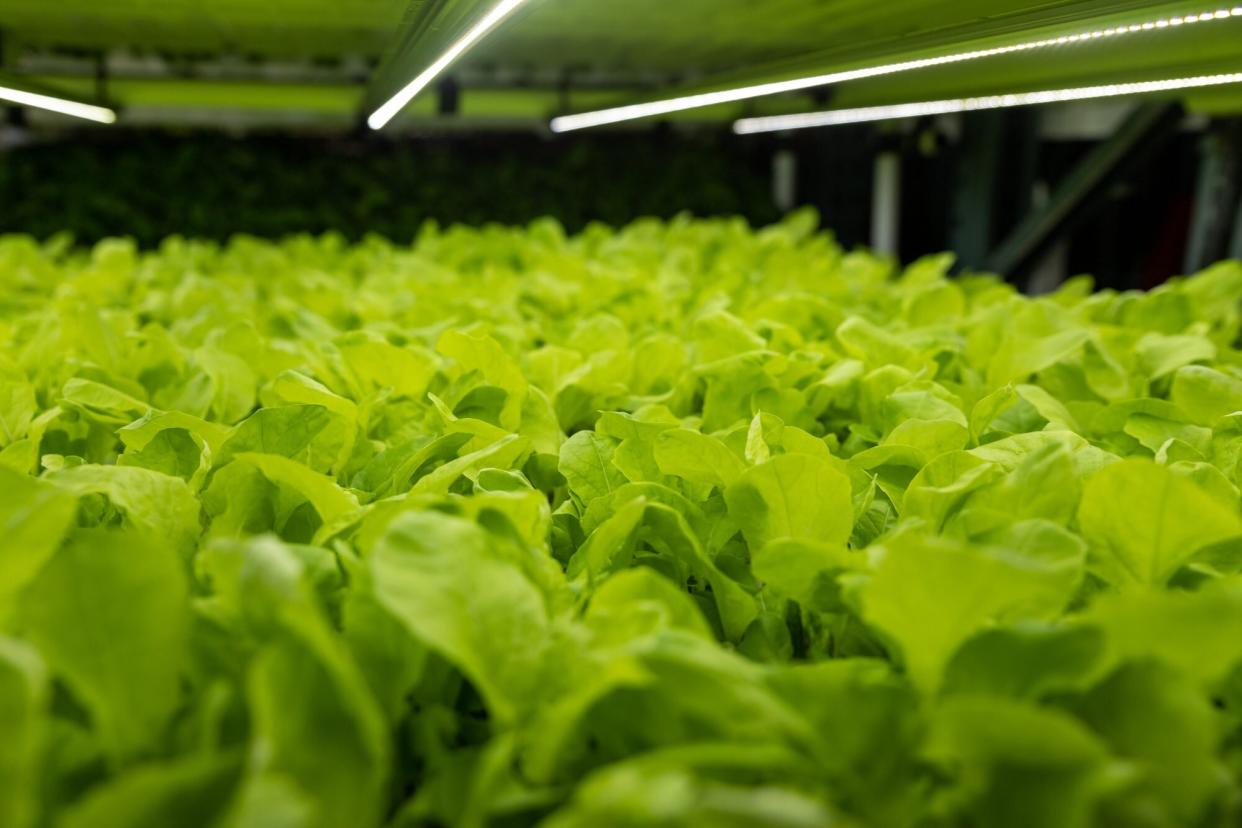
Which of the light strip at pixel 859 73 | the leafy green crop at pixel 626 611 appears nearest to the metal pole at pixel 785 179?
the light strip at pixel 859 73

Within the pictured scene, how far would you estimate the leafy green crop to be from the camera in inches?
18.6

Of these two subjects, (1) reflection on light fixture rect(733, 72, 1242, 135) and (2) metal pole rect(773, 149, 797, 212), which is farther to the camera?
(2) metal pole rect(773, 149, 797, 212)

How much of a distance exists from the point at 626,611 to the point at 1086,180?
14.1 feet

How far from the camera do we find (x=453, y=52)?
1.71 meters

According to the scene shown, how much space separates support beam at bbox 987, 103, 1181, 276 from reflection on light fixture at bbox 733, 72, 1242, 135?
89 centimetres

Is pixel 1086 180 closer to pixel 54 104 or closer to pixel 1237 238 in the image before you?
pixel 1237 238

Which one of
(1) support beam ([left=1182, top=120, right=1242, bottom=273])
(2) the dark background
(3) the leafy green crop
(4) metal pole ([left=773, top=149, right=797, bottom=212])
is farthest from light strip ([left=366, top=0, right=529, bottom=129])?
(4) metal pole ([left=773, top=149, right=797, bottom=212])

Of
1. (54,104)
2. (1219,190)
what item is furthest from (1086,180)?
(54,104)

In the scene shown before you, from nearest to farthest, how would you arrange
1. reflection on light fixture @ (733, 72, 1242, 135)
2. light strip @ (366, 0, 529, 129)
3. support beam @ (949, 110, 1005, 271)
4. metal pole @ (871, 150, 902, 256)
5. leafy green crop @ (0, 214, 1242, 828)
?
leafy green crop @ (0, 214, 1242, 828) → light strip @ (366, 0, 529, 129) → reflection on light fixture @ (733, 72, 1242, 135) → support beam @ (949, 110, 1005, 271) → metal pole @ (871, 150, 902, 256)

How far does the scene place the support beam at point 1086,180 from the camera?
400 cm

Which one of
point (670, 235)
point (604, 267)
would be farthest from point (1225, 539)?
point (670, 235)

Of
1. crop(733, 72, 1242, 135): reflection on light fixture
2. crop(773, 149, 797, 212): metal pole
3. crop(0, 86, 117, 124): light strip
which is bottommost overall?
crop(773, 149, 797, 212): metal pole

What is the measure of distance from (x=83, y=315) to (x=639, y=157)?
4510 mm

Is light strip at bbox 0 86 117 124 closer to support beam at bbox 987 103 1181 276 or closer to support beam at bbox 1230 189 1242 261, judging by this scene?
support beam at bbox 987 103 1181 276
